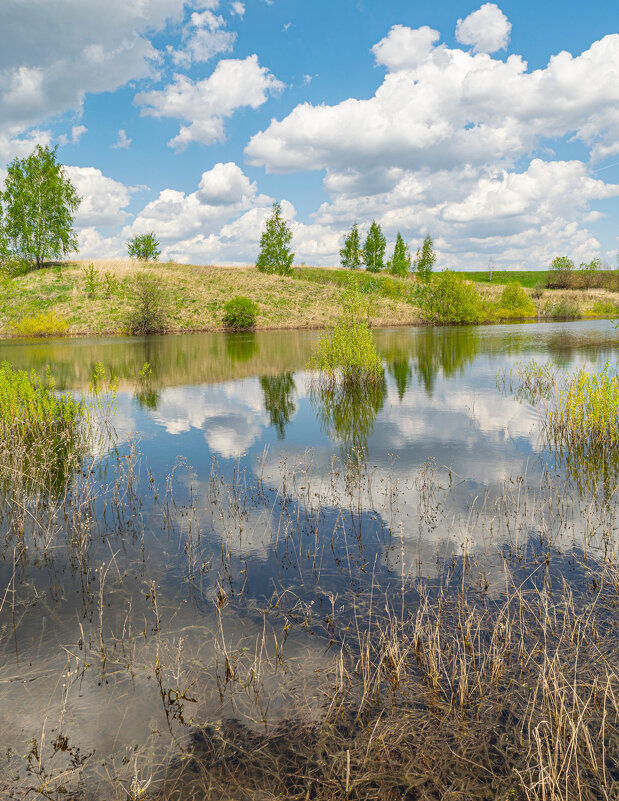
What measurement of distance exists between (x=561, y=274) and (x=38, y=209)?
116291mm

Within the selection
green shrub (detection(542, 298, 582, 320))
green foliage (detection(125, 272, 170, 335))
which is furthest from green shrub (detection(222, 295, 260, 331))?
green shrub (detection(542, 298, 582, 320))

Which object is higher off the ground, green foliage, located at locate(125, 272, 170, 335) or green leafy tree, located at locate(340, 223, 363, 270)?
green leafy tree, located at locate(340, 223, 363, 270)

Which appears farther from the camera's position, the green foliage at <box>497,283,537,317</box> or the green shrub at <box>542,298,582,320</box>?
the green shrub at <box>542,298,582,320</box>

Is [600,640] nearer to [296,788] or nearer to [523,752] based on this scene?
[523,752]

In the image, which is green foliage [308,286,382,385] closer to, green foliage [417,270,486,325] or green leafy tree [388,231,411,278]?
green foliage [417,270,486,325]

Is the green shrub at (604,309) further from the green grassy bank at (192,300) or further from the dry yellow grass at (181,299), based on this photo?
the dry yellow grass at (181,299)

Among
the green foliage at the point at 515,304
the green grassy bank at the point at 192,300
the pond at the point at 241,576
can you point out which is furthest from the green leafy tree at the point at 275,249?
the pond at the point at 241,576

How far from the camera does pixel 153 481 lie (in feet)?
40.0

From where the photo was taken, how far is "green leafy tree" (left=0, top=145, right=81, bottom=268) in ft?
258

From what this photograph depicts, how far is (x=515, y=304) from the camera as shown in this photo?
275 ft

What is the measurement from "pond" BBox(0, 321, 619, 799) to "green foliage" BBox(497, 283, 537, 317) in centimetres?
7306

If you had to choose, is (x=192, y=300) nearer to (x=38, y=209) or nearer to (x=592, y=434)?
(x=38, y=209)

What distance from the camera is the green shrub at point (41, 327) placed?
61250 mm

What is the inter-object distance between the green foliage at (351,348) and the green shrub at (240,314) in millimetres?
43759
